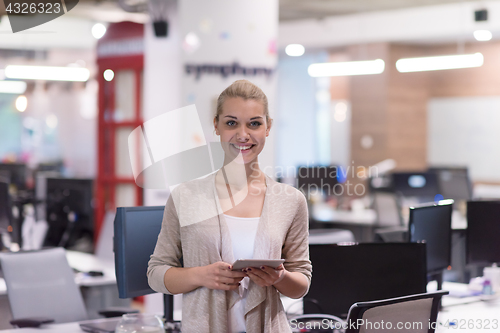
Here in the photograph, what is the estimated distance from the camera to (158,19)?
535cm

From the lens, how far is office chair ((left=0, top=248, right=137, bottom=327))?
3.14m

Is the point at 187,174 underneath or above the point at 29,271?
above

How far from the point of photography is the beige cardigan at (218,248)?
1787mm

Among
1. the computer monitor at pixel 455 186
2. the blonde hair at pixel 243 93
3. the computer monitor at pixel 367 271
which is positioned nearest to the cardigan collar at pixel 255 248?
the blonde hair at pixel 243 93

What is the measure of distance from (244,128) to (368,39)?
26.4 feet

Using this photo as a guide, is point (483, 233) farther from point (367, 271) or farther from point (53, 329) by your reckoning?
point (53, 329)

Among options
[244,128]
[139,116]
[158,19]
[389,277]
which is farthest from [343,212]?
[244,128]

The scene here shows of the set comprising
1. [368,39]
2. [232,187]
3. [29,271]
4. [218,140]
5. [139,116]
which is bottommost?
[29,271]

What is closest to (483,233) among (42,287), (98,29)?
(42,287)

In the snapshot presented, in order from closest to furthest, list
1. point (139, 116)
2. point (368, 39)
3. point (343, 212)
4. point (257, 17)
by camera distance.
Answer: point (257, 17)
point (139, 116)
point (343, 212)
point (368, 39)

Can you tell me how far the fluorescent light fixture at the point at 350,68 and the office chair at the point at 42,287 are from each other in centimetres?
449

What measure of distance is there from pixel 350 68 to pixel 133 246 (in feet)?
16.7

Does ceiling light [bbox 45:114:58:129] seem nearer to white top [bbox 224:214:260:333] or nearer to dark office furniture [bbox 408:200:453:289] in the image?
dark office furniture [bbox 408:200:453:289]

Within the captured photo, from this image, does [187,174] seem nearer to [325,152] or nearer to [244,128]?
[244,128]
